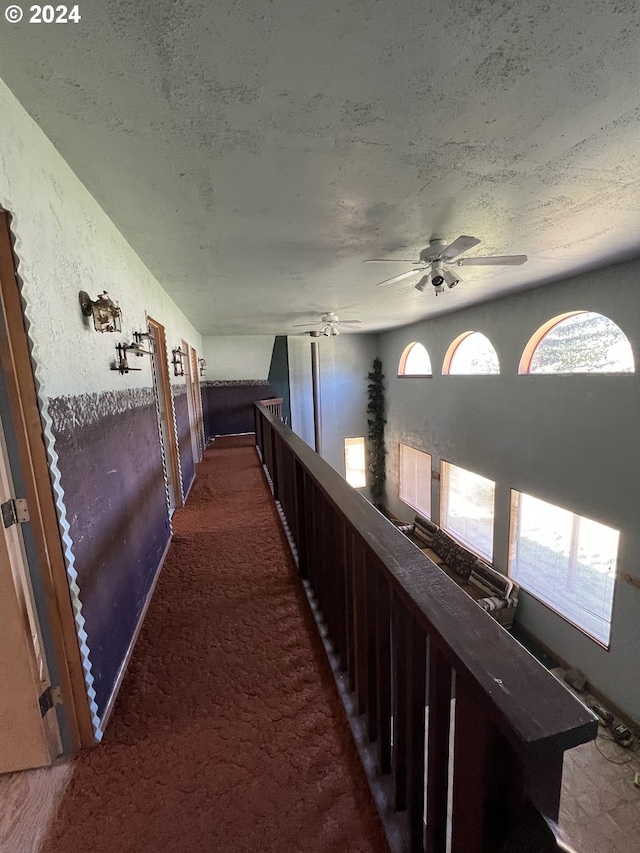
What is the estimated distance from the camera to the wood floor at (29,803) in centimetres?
105

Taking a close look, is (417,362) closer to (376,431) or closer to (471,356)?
(471,356)

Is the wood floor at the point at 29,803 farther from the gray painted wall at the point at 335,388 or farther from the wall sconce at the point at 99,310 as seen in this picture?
the gray painted wall at the point at 335,388

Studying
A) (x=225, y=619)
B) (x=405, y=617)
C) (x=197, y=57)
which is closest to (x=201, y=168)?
(x=197, y=57)

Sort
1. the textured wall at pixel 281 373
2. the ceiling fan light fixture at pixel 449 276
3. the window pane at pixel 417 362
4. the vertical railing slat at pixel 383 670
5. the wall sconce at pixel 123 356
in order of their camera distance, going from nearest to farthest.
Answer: the vertical railing slat at pixel 383 670
the wall sconce at pixel 123 356
the ceiling fan light fixture at pixel 449 276
the window pane at pixel 417 362
the textured wall at pixel 281 373

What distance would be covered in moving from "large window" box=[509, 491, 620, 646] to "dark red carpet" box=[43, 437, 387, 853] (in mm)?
3993

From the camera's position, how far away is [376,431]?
9742mm

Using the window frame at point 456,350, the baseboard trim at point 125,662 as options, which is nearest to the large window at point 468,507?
the window frame at point 456,350

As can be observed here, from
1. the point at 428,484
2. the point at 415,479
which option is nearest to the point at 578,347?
the point at 428,484

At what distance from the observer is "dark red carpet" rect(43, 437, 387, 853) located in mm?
1042

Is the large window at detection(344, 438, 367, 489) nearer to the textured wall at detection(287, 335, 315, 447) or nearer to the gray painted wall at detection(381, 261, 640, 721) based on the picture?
the textured wall at detection(287, 335, 315, 447)

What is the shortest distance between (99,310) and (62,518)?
38.4 inches

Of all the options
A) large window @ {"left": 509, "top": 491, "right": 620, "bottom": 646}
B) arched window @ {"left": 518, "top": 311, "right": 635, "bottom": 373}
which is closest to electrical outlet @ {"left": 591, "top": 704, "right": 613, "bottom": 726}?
large window @ {"left": 509, "top": 491, "right": 620, "bottom": 646}

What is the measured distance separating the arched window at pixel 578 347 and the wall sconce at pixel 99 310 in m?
4.58

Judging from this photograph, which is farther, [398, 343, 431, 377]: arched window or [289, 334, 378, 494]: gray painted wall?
[289, 334, 378, 494]: gray painted wall
